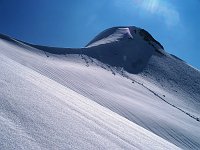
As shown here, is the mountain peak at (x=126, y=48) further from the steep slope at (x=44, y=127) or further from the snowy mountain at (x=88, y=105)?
the steep slope at (x=44, y=127)

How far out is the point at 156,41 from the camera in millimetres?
40844

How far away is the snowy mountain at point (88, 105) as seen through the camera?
2.22 meters

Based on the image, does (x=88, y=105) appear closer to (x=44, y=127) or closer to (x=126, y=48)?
(x=44, y=127)

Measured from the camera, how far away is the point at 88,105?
4496mm

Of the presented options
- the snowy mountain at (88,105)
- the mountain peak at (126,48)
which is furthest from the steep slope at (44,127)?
the mountain peak at (126,48)

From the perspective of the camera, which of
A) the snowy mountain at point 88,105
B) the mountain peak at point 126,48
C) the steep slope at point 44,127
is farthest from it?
the mountain peak at point 126,48


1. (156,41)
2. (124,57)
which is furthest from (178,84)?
(156,41)

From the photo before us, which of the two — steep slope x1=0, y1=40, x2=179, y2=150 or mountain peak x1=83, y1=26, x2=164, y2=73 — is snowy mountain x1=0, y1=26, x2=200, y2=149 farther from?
mountain peak x1=83, y1=26, x2=164, y2=73

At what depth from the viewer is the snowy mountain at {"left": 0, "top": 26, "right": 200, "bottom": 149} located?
7.30ft

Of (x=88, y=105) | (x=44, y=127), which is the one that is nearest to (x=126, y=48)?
(x=88, y=105)

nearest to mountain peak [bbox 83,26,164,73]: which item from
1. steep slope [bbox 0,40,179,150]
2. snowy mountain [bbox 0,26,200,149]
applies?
snowy mountain [bbox 0,26,200,149]

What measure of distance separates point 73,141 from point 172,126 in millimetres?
8742

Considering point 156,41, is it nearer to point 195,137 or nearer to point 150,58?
point 150,58

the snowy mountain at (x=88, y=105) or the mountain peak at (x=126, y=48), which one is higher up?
the mountain peak at (x=126, y=48)
